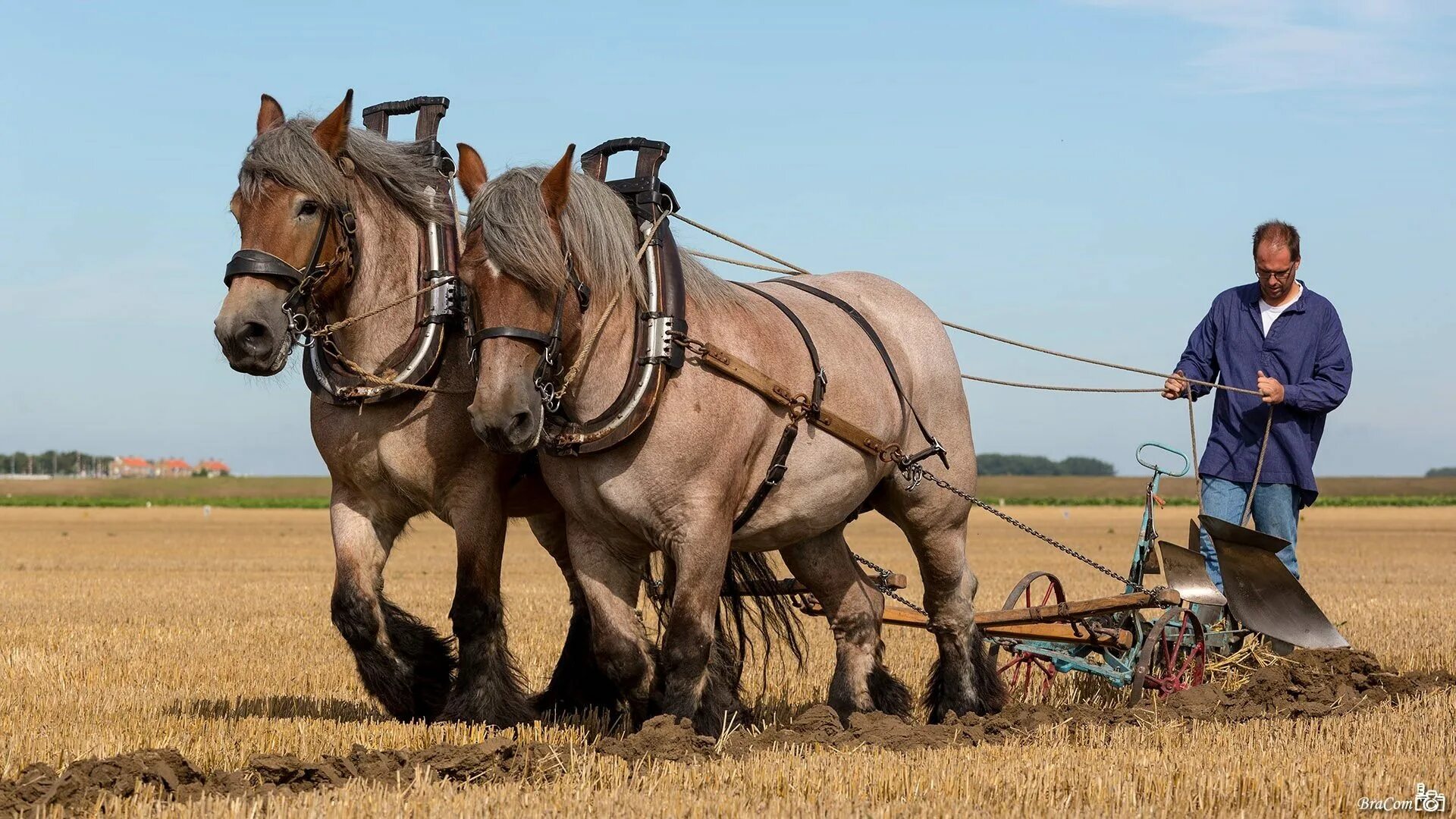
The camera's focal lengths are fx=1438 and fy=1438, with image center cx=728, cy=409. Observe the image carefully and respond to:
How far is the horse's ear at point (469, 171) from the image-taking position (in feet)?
17.6

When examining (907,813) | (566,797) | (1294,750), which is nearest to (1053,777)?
(907,813)

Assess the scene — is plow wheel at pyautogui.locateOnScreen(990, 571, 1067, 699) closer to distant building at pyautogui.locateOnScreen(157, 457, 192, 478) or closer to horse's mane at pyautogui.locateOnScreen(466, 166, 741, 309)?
horse's mane at pyautogui.locateOnScreen(466, 166, 741, 309)

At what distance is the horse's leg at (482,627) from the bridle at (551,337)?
0.75 metres

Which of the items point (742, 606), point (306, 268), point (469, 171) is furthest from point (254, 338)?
point (742, 606)

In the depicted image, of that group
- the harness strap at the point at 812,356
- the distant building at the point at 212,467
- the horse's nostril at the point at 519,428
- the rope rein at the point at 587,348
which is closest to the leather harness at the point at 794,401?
the harness strap at the point at 812,356

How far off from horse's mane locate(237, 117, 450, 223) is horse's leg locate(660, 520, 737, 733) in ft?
5.65

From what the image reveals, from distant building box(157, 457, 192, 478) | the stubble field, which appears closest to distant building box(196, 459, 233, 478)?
distant building box(157, 457, 192, 478)

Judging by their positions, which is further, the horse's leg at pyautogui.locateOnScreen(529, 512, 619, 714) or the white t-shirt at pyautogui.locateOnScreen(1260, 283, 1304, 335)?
the white t-shirt at pyautogui.locateOnScreen(1260, 283, 1304, 335)

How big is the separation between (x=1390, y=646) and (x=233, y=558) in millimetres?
17314

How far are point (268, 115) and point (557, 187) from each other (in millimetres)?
1525

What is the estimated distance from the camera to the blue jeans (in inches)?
288

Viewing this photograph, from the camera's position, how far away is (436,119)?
6086 mm

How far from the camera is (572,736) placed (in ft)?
18.3

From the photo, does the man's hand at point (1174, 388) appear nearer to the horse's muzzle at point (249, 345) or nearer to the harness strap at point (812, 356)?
the harness strap at point (812, 356)
